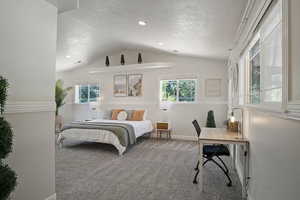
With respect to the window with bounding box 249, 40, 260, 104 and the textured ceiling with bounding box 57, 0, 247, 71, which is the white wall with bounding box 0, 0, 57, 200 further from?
the window with bounding box 249, 40, 260, 104

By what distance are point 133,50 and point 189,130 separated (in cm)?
331

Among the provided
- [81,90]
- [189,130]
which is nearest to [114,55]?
[81,90]

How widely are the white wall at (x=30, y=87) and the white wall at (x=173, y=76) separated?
12.9 ft

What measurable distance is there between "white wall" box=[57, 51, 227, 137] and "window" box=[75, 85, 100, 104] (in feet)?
0.83

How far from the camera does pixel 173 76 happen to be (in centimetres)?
538

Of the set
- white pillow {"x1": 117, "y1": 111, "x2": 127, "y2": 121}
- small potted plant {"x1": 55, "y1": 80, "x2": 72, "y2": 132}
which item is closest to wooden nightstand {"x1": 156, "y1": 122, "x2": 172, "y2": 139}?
white pillow {"x1": 117, "y1": 111, "x2": 127, "y2": 121}

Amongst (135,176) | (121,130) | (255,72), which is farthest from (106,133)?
(255,72)

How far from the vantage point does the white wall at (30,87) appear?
1.47m

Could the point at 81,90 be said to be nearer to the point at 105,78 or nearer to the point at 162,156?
the point at 105,78

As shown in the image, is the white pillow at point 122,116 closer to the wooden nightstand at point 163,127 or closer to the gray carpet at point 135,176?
the wooden nightstand at point 163,127

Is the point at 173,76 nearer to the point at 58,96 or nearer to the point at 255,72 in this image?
the point at 255,72

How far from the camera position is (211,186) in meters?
2.32

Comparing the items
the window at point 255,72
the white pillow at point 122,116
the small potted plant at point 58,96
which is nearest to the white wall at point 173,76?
the white pillow at point 122,116

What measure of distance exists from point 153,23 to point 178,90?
2.70 meters
